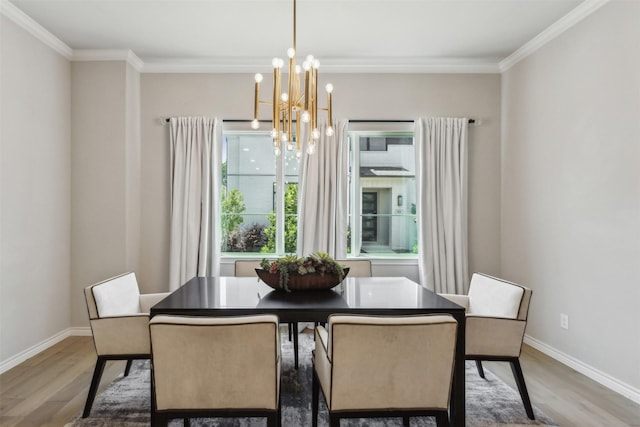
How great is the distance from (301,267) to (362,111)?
7.92 ft

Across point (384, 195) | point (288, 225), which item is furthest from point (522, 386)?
point (288, 225)

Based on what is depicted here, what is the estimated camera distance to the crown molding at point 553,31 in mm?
3006

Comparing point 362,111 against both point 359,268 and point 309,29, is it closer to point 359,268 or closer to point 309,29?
point 309,29

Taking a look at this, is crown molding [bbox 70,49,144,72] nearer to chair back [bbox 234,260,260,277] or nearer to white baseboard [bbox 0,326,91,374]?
chair back [bbox 234,260,260,277]

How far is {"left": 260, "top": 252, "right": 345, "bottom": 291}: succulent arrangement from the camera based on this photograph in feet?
7.79

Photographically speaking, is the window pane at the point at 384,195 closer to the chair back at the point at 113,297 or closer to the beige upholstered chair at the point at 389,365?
the chair back at the point at 113,297

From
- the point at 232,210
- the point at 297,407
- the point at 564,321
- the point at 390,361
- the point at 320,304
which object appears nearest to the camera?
the point at 390,361

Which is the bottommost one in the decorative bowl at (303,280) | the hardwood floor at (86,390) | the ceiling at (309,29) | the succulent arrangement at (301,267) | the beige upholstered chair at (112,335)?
the hardwood floor at (86,390)

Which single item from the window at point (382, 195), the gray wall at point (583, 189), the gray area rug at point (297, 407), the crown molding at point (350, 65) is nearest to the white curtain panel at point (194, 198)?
the crown molding at point (350, 65)

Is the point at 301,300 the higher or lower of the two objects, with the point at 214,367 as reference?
higher

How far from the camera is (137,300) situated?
2807 millimetres

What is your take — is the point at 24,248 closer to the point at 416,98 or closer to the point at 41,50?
the point at 41,50

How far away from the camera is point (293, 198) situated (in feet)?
14.5

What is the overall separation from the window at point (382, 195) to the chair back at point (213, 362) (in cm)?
279
